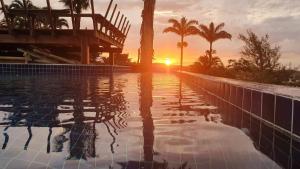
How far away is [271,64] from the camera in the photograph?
20266mm

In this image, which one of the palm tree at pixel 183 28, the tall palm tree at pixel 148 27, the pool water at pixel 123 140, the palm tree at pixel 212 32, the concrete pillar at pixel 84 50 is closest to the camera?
the pool water at pixel 123 140

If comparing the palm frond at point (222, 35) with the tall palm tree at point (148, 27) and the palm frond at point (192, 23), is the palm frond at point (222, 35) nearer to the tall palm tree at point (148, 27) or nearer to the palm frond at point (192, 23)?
the palm frond at point (192, 23)

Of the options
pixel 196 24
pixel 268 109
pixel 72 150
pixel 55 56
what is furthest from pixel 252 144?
pixel 196 24

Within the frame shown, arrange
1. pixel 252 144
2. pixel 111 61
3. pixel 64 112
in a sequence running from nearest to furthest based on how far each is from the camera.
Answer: pixel 252 144 → pixel 64 112 → pixel 111 61

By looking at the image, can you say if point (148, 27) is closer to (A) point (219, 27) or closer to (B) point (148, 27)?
(B) point (148, 27)

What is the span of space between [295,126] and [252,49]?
745 inches

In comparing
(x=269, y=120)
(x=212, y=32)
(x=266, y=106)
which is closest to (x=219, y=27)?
(x=212, y=32)

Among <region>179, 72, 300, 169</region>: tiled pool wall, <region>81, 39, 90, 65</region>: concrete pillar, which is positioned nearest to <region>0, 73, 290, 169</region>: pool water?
<region>179, 72, 300, 169</region>: tiled pool wall

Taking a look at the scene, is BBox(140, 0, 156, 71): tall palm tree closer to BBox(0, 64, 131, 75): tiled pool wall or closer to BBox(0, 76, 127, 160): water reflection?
BBox(0, 64, 131, 75): tiled pool wall

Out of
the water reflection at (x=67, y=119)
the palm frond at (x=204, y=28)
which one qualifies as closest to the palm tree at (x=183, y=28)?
the palm frond at (x=204, y=28)

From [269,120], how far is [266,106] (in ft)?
0.65

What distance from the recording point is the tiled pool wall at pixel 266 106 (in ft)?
13.6

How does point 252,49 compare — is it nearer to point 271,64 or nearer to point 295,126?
point 271,64

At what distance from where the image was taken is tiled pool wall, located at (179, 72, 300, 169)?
3713 millimetres
